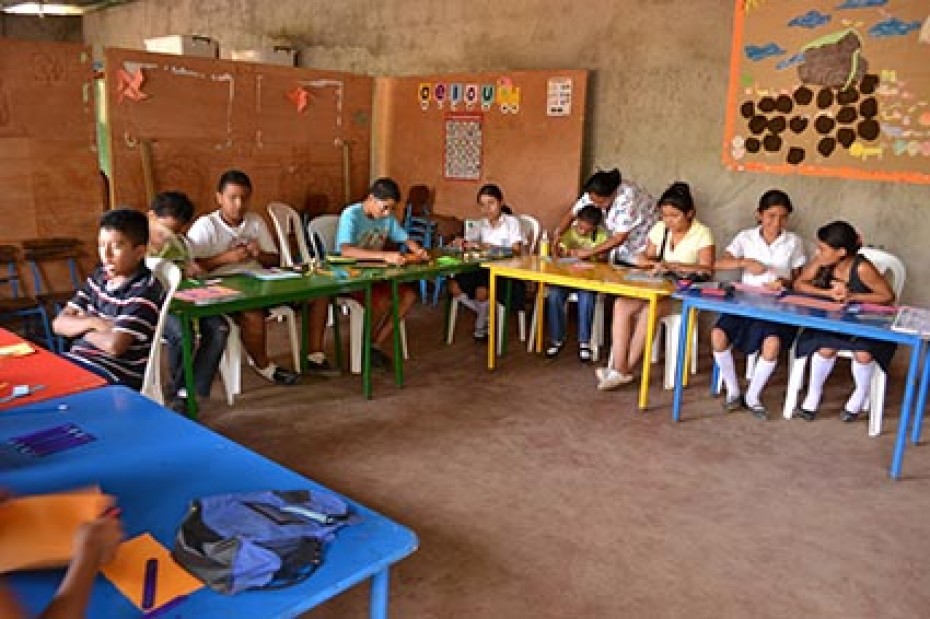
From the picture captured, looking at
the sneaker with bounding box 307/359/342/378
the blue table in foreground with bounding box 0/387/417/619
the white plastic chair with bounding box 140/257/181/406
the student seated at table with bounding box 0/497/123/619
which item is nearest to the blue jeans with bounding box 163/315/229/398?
the white plastic chair with bounding box 140/257/181/406

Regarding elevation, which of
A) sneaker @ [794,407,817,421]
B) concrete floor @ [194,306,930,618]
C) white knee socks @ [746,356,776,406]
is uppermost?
white knee socks @ [746,356,776,406]

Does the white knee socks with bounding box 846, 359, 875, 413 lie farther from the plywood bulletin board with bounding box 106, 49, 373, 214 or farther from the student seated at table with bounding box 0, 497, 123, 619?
the plywood bulletin board with bounding box 106, 49, 373, 214

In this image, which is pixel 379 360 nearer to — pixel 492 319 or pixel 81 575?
pixel 492 319

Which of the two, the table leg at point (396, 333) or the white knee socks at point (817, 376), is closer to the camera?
the white knee socks at point (817, 376)

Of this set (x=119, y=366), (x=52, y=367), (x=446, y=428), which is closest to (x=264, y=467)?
(x=52, y=367)

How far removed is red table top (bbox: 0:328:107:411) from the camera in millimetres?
1868

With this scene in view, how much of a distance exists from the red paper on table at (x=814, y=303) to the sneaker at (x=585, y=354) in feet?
4.62

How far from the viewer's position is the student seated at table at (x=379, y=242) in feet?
13.9

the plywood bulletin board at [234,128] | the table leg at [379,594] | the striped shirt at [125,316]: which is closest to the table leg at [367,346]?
the striped shirt at [125,316]

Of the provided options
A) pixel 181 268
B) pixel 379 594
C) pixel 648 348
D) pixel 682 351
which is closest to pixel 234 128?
pixel 181 268

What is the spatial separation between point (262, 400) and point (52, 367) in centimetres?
185

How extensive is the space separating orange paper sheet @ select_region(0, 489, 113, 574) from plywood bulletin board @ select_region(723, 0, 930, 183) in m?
4.75

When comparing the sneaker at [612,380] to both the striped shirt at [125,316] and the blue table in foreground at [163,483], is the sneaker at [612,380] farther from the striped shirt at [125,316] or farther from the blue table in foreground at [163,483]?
the blue table in foreground at [163,483]

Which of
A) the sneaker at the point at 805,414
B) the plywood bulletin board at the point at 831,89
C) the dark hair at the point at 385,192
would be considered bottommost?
the sneaker at the point at 805,414
